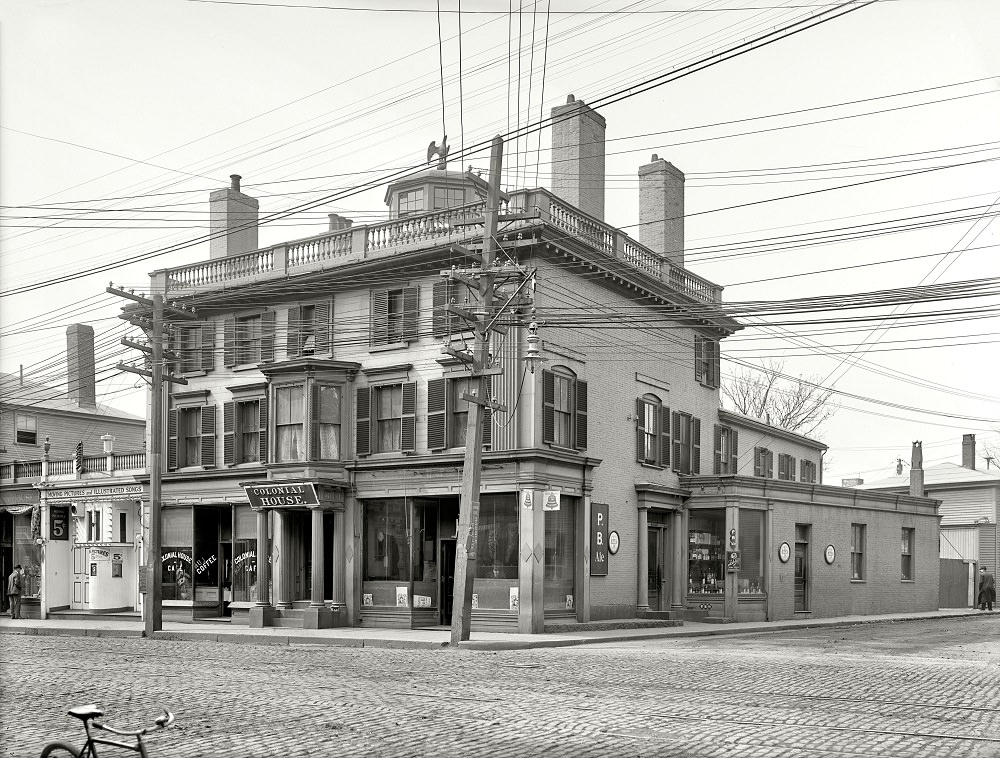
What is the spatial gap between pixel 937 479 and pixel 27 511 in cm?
4242

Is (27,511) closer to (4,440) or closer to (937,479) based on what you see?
(4,440)

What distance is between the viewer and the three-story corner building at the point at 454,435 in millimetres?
29500

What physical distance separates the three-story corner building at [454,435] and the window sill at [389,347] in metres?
0.14

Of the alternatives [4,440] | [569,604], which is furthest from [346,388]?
[4,440]

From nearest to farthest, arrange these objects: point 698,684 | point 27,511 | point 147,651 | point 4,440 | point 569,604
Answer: point 698,684, point 147,651, point 569,604, point 27,511, point 4,440

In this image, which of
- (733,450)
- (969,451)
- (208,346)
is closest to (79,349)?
(208,346)

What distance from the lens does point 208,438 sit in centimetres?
3581

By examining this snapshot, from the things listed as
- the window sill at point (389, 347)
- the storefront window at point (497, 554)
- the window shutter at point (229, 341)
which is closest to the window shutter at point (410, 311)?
the window sill at point (389, 347)

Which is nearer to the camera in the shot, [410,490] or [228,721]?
[228,721]

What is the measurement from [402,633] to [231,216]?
57.4 ft

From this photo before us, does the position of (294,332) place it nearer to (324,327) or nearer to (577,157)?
(324,327)

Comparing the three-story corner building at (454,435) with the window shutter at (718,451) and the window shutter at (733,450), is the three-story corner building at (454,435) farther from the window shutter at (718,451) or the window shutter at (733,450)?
the window shutter at (733,450)

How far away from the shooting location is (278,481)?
1265 inches

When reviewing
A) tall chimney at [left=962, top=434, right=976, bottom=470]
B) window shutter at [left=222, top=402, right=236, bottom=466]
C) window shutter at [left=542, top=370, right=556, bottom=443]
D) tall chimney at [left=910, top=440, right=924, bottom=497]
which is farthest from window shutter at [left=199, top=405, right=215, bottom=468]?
Result: tall chimney at [left=962, top=434, right=976, bottom=470]
